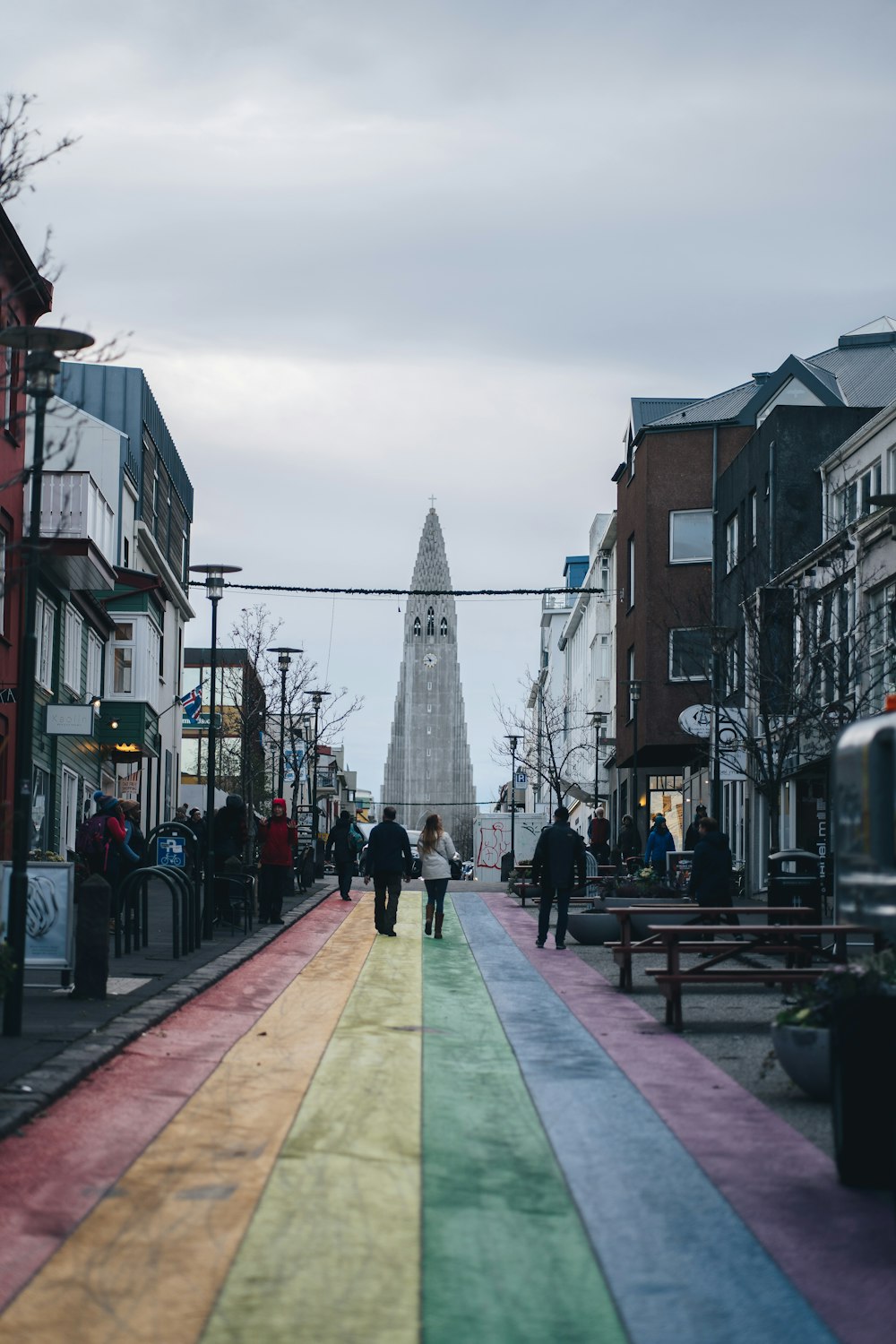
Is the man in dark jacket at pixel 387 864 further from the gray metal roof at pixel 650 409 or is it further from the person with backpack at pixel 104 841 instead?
the gray metal roof at pixel 650 409

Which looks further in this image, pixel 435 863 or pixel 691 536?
pixel 691 536

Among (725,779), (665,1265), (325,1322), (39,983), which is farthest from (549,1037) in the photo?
(725,779)

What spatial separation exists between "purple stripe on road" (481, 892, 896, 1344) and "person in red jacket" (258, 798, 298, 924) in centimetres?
1318

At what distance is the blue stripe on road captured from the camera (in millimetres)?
5898

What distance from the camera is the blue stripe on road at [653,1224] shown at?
19.4ft

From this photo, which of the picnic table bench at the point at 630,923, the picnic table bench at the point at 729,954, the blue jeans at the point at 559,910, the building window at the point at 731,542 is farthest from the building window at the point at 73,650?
the picnic table bench at the point at 729,954

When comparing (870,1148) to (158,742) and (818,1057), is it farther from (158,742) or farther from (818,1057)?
(158,742)

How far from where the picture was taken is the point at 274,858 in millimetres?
27141

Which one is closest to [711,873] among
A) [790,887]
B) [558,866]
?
[790,887]

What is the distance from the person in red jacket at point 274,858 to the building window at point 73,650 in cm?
1061

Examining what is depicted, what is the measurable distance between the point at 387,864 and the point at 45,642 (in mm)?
12545

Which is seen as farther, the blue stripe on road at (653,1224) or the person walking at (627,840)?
the person walking at (627,840)

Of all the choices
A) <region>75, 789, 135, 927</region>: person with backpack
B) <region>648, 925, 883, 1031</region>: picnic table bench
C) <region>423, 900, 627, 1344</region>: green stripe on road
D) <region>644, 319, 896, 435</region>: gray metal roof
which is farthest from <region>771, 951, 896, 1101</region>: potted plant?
<region>644, 319, 896, 435</region>: gray metal roof

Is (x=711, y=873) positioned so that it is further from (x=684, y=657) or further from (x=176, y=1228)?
(x=684, y=657)
